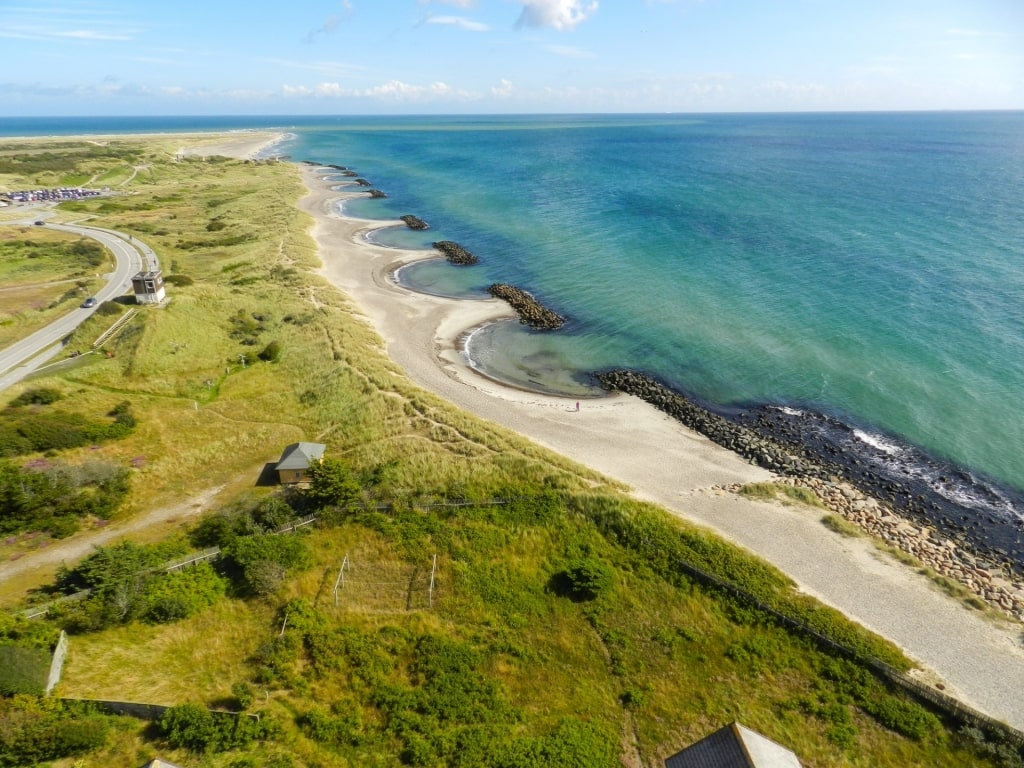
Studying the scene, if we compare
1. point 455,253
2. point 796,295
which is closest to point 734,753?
point 796,295

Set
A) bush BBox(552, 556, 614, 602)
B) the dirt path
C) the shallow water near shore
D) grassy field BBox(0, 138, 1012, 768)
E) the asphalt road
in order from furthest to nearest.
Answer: the asphalt road, the shallow water near shore, the dirt path, bush BBox(552, 556, 614, 602), grassy field BBox(0, 138, 1012, 768)

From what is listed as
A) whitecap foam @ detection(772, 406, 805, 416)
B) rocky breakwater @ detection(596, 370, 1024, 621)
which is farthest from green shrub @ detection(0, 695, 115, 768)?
whitecap foam @ detection(772, 406, 805, 416)

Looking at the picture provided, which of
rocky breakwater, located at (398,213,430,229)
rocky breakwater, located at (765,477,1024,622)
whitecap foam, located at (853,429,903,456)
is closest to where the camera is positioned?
rocky breakwater, located at (765,477,1024,622)

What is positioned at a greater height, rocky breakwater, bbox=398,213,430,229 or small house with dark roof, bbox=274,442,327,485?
rocky breakwater, bbox=398,213,430,229

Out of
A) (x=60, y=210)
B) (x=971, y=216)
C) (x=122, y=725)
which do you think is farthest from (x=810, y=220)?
(x=60, y=210)

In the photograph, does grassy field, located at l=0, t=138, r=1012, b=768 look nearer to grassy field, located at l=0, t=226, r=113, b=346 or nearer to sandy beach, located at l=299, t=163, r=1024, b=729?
sandy beach, located at l=299, t=163, r=1024, b=729

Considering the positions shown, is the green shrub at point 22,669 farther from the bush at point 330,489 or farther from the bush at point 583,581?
the bush at point 583,581
